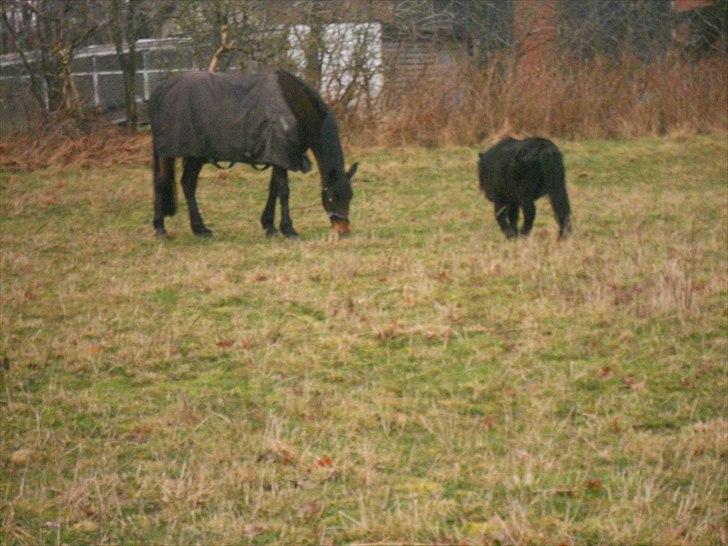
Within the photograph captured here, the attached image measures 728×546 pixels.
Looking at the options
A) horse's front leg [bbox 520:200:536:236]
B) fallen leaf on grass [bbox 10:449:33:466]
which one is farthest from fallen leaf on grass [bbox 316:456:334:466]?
horse's front leg [bbox 520:200:536:236]

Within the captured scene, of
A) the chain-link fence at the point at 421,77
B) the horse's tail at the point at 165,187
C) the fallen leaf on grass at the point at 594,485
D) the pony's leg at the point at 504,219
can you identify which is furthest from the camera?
the chain-link fence at the point at 421,77

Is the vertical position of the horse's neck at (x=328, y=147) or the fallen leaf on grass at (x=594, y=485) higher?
the horse's neck at (x=328, y=147)

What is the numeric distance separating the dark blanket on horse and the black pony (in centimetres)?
190

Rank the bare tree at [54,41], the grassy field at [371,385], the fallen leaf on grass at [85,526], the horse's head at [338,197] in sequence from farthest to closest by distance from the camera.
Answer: the bare tree at [54,41]
the horse's head at [338,197]
the grassy field at [371,385]
the fallen leaf on grass at [85,526]

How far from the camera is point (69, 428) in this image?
21.0 feet

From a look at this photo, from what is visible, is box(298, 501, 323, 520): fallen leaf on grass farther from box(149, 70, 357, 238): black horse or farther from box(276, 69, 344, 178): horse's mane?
box(276, 69, 344, 178): horse's mane

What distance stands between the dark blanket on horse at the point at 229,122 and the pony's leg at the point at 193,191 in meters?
0.50

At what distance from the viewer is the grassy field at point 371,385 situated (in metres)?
4.98

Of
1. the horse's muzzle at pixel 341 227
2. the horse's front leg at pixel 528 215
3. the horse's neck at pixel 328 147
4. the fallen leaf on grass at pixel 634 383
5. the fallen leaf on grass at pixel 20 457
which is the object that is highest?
the horse's neck at pixel 328 147

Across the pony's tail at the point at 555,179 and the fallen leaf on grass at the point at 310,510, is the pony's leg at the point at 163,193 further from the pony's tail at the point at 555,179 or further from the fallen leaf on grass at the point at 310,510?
the fallen leaf on grass at the point at 310,510

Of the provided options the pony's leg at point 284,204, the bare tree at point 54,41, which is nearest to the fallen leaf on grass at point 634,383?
the pony's leg at point 284,204

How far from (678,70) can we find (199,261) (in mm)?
13021

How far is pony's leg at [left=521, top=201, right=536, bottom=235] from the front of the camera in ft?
39.0

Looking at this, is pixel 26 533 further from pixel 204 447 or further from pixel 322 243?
Answer: pixel 322 243
